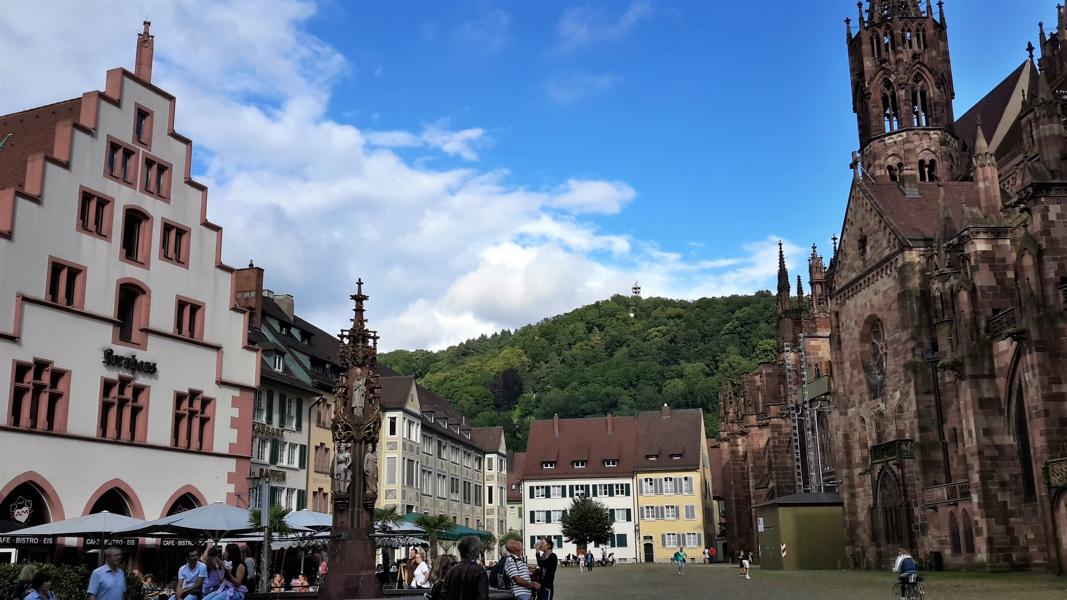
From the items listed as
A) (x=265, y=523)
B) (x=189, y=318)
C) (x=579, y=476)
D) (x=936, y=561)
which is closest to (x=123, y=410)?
(x=189, y=318)

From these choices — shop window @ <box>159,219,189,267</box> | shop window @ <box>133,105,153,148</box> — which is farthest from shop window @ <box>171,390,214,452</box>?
shop window @ <box>133,105,153,148</box>

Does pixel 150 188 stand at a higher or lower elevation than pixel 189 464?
higher

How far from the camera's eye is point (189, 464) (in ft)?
109

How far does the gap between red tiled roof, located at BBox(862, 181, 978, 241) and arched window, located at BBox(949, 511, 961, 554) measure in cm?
1300

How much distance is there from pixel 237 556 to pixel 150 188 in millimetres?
21090

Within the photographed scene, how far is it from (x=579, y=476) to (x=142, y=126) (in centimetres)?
6672

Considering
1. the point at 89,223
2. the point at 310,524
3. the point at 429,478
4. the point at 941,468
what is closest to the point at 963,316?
the point at 941,468

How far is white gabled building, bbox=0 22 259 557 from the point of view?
2806 centimetres

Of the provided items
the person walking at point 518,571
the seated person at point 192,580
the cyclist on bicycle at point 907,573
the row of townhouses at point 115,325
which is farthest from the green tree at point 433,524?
the person walking at point 518,571

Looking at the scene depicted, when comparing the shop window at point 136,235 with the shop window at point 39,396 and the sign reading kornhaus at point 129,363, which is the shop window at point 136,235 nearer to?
the sign reading kornhaus at point 129,363

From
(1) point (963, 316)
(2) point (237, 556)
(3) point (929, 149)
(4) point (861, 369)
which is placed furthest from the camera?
(3) point (929, 149)

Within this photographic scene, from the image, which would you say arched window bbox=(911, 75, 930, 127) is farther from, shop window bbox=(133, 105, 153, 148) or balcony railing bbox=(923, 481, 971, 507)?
shop window bbox=(133, 105, 153, 148)

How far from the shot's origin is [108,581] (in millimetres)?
11984

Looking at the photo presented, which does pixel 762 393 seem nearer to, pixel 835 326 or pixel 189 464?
pixel 835 326
